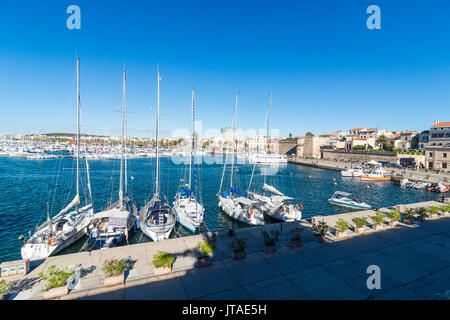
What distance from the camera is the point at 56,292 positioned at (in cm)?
840

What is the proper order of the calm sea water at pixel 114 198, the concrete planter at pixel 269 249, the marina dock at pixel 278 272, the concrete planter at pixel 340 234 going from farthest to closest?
the calm sea water at pixel 114 198 < the concrete planter at pixel 340 234 < the concrete planter at pixel 269 249 < the marina dock at pixel 278 272

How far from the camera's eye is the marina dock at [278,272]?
8.76 meters

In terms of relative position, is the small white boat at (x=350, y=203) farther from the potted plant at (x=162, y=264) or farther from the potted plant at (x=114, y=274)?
the potted plant at (x=114, y=274)

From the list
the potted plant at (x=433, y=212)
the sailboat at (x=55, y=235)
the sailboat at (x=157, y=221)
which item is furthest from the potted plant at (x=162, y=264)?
the potted plant at (x=433, y=212)

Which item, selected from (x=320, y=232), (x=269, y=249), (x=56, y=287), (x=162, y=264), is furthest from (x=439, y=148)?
(x=56, y=287)

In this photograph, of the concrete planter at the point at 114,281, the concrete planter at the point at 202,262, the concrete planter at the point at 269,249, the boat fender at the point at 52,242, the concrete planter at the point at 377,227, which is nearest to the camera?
the concrete planter at the point at 114,281

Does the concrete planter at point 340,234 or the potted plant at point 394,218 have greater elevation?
the potted plant at point 394,218

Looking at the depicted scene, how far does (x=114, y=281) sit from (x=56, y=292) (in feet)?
6.40

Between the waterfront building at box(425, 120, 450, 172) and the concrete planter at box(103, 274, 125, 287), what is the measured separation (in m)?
76.4

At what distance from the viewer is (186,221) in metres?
20.3

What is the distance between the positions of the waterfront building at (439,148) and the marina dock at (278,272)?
6043 centimetres

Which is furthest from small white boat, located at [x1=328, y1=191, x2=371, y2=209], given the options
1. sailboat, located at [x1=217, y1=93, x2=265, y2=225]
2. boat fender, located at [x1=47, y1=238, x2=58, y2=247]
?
boat fender, located at [x1=47, y1=238, x2=58, y2=247]
